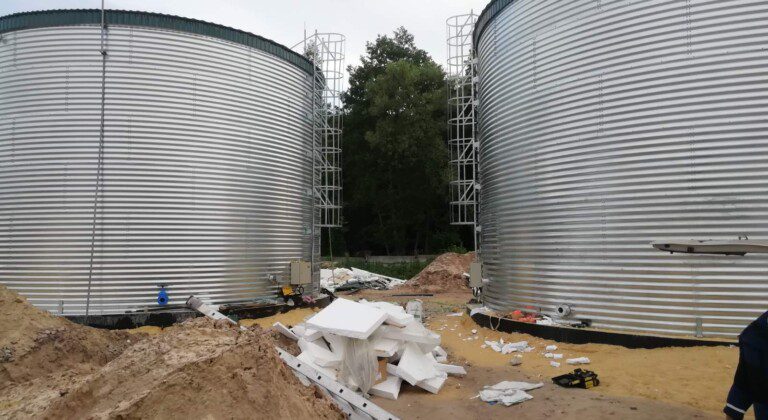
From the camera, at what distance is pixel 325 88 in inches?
770

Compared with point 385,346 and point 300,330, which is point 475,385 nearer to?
point 385,346

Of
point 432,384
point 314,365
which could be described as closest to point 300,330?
point 314,365

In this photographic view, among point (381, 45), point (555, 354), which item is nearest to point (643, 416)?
point (555, 354)

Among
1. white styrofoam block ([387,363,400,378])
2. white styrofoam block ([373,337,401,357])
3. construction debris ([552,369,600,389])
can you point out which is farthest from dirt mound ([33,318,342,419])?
construction debris ([552,369,600,389])

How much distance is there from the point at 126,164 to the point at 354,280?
16.9 m

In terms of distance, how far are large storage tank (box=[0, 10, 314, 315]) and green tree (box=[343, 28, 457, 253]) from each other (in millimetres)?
22055

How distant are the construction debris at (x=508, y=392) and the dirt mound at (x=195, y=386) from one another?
8.64ft

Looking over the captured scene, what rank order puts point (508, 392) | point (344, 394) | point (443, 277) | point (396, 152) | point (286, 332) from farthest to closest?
point (396, 152) → point (443, 277) → point (286, 332) → point (508, 392) → point (344, 394)

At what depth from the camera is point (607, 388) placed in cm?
802

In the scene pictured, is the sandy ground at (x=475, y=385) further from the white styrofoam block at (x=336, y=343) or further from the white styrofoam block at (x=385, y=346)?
the white styrofoam block at (x=336, y=343)

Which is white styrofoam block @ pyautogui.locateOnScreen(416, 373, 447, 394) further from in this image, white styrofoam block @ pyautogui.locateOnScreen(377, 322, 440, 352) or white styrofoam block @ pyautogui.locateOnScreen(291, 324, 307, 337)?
white styrofoam block @ pyautogui.locateOnScreen(291, 324, 307, 337)

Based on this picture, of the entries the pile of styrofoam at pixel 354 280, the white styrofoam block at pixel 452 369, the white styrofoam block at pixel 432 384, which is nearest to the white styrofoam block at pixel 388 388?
the white styrofoam block at pixel 432 384

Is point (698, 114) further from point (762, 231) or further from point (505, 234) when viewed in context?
point (505, 234)

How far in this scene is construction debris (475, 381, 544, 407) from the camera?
7703 millimetres
